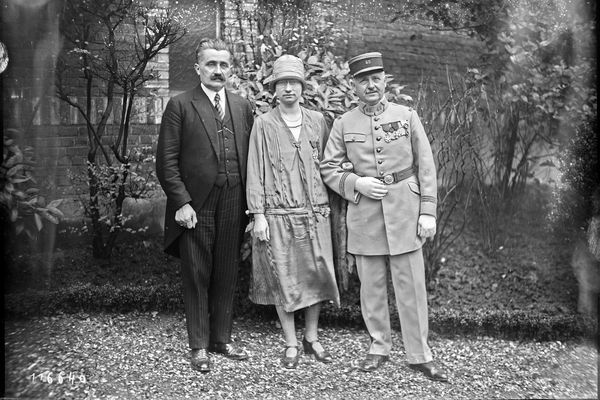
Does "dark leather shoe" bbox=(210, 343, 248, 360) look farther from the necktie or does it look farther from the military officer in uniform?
the necktie

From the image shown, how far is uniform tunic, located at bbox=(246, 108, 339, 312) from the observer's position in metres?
4.37

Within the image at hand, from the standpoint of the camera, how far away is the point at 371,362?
14.4 ft

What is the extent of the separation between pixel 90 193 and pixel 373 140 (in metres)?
2.46

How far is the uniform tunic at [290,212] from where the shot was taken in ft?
14.3

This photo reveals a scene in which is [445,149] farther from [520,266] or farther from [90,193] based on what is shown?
[90,193]

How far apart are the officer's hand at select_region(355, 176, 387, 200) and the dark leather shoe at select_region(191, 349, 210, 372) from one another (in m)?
1.54

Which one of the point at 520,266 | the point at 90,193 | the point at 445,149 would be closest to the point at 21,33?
the point at 90,193

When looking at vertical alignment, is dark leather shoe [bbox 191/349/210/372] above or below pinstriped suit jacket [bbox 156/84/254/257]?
below

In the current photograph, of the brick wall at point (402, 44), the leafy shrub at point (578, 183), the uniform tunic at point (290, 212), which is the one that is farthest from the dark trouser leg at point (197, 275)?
the leafy shrub at point (578, 183)

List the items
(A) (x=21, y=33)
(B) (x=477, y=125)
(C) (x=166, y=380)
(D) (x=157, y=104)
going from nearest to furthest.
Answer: (C) (x=166, y=380) < (A) (x=21, y=33) < (D) (x=157, y=104) < (B) (x=477, y=125)

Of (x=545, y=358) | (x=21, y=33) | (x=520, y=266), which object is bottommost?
(x=545, y=358)

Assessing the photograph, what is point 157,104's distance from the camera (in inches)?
215

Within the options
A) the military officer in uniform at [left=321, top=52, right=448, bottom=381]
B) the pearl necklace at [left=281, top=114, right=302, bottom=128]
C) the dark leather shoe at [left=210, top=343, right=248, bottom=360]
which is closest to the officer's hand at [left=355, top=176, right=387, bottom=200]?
the military officer in uniform at [left=321, top=52, right=448, bottom=381]

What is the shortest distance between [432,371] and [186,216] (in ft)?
6.29
